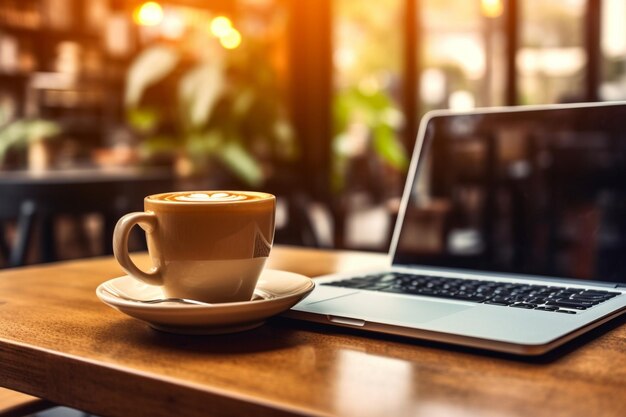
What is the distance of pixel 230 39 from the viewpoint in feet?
17.4

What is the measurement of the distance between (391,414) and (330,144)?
5069 mm

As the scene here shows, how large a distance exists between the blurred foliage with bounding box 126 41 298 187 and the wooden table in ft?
13.8

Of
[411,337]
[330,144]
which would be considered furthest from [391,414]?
[330,144]

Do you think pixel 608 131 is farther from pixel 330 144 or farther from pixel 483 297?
pixel 330 144

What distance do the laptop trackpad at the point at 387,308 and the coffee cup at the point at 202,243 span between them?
3.1 inches

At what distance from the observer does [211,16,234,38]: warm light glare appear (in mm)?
5238

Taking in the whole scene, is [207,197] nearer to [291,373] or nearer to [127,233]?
[127,233]

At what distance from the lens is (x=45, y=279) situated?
3.20 ft

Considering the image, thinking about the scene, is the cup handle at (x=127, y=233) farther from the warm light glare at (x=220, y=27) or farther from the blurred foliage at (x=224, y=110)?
the warm light glare at (x=220, y=27)

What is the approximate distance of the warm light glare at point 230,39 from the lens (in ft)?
17.2

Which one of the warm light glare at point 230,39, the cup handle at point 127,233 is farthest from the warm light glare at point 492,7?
the cup handle at point 127,233

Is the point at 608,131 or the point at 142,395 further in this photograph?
the point at 608,131

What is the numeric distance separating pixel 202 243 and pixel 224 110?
4504 mm

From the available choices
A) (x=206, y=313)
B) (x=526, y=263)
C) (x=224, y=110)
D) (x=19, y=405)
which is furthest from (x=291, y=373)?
(x=224, y=110)
